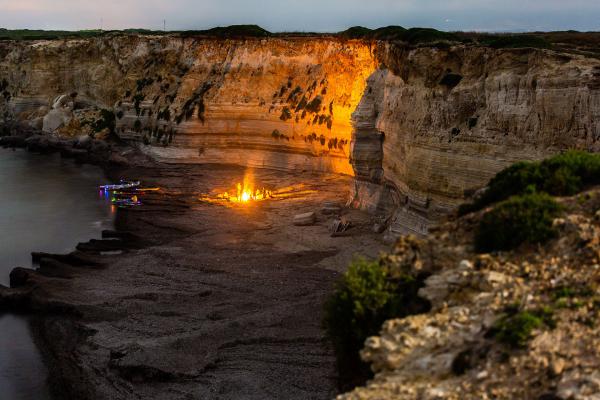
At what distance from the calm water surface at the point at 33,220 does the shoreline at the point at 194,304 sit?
2.90 feet

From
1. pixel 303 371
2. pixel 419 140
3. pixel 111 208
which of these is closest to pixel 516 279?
pixel 303 371

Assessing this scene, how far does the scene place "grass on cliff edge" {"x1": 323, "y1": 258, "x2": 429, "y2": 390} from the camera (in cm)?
1487

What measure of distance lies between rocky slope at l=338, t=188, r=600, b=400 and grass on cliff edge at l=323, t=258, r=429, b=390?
0.46 metres

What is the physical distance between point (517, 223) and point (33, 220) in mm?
41529

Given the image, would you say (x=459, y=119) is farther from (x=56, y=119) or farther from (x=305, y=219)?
(x=56, y=119)

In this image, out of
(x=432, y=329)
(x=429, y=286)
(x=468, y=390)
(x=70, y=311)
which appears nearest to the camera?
(x=468, y=390)

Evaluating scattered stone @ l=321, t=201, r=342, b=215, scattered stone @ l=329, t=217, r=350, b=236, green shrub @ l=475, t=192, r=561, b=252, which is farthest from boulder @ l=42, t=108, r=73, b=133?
green shrub @ l=475, t=192, r=561, b=252

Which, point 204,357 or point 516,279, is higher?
point 516,279

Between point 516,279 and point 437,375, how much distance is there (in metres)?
2.80

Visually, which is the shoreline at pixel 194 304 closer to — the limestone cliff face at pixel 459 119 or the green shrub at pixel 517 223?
the limestone cliff face at pixel 459 119

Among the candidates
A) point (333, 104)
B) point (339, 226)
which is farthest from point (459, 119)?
point (333, 104)

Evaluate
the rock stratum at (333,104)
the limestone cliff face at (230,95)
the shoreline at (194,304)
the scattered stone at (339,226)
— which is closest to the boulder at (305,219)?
the shoreline at (194,304)

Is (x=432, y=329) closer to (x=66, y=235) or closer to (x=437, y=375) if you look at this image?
(x=437, y=375)

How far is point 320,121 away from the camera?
192 ft
